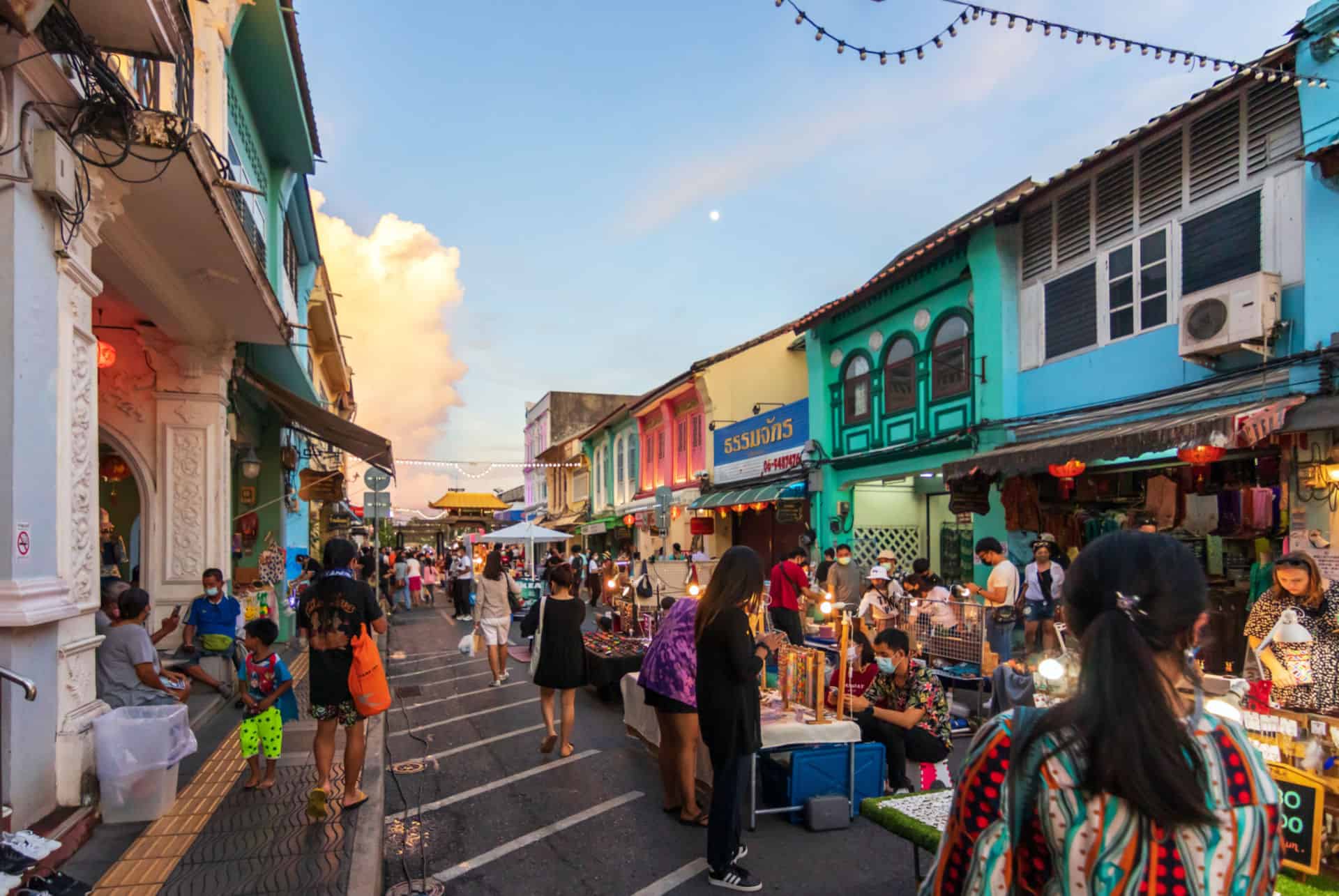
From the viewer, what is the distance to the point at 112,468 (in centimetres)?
1257

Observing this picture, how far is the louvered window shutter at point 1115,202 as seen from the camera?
1080cm

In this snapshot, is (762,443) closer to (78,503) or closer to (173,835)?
(78,503)

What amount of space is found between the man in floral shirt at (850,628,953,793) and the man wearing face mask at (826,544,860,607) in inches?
253

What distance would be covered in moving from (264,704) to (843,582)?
27.7 feet

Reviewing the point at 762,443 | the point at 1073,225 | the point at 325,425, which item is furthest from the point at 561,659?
the point at 762,443

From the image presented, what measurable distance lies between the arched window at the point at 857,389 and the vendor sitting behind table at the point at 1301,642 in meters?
10.5

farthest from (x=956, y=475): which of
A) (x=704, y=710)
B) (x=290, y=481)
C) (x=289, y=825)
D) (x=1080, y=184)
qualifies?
(x=290, y=481)

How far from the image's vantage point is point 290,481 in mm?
16156

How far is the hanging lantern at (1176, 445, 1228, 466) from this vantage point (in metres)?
8.66

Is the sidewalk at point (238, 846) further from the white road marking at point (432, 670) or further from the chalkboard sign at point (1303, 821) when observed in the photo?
the white road marking at point (432, 670)

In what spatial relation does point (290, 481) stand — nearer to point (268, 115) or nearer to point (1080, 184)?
point (268, 115)

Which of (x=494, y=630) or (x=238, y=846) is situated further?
(x=494, y=630)

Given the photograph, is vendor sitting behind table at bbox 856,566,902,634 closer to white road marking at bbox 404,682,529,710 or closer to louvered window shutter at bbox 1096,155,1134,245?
white road marking at bbox 404,682,529,710

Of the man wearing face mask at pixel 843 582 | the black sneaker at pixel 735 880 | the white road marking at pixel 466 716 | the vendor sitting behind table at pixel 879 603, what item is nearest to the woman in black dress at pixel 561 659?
the white road marking at pixel 466 716
